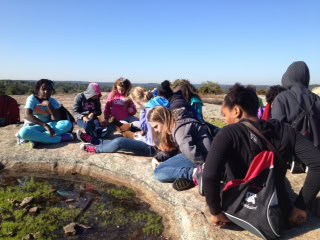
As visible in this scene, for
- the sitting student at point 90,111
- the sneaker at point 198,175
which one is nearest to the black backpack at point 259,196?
the sneaker at point 198,175

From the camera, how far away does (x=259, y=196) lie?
314cm

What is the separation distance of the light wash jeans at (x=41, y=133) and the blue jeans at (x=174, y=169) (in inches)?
114

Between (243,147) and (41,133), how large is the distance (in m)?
5.12

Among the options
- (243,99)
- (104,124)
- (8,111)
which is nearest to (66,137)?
(104,124)

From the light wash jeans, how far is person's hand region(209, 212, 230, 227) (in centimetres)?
459

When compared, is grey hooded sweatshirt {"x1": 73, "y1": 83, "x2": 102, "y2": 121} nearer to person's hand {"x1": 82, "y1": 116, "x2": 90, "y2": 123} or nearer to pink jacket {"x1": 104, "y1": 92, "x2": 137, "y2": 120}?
person's hand {"x1": 82, "y1": 116, "x2": 90, "y2": 123}

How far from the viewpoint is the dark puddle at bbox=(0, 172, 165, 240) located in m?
4.02

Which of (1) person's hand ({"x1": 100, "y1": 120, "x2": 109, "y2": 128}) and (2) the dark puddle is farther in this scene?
(1) person's hand ({"x1": 100, "y1": 120, "x2": 109, "y2": 128})

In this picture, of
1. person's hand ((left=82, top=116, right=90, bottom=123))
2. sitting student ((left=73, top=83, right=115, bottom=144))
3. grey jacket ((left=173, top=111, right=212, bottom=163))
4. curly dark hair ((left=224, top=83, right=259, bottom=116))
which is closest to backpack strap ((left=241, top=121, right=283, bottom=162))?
curly dark hair ((left=224, top=83, right=259, bottom=116))

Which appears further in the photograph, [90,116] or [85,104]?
[85,104]

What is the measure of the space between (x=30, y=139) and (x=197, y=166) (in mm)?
3873

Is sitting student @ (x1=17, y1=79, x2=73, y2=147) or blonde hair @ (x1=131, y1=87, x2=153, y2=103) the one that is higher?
blonde hair @ (x1=131, y1=87, x2=153, y2=103)

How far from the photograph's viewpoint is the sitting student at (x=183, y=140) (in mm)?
4641

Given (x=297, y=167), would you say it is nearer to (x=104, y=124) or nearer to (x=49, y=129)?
(x=104, y=124)
